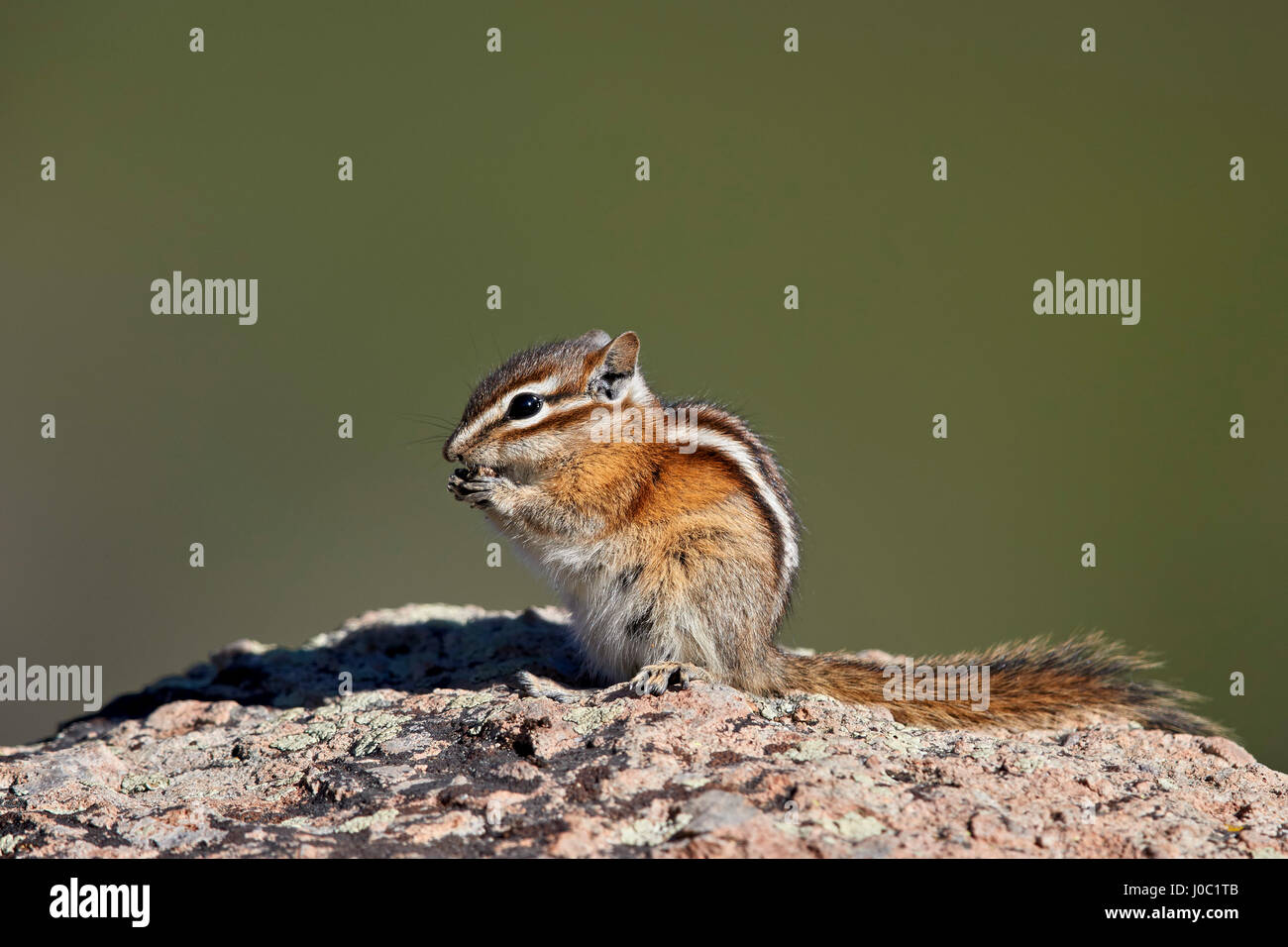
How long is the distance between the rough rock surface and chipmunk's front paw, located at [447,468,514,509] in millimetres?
811

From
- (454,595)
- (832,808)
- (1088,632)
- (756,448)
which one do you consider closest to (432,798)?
(832,808)

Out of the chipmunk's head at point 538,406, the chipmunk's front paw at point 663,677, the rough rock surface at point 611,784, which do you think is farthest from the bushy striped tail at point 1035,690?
the chipmunk's head at point 538,406

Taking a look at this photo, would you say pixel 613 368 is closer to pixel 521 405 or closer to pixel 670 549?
pixel 521 405

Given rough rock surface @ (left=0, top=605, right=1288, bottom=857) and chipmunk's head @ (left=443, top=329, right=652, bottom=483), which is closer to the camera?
rough rock surface @ (left=0, top=605, right=1288, bottom=857)

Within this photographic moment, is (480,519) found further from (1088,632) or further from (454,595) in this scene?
(454,595)

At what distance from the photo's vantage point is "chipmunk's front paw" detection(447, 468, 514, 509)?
5730mm

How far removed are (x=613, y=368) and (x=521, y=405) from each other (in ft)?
1.72

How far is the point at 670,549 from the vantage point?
17.7 ft

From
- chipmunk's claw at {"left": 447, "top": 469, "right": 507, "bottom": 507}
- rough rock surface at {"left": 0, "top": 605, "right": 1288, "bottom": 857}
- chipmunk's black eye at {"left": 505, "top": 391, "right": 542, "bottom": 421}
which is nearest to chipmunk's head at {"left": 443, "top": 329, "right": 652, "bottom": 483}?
chipmunk's black eye at {"left": 505, "top": 391, "right": 542, "bottom": 421}

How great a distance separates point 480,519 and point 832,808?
112 inches

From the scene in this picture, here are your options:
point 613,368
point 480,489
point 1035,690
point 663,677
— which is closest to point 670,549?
point 663,677

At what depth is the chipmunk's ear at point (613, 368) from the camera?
19.7ft

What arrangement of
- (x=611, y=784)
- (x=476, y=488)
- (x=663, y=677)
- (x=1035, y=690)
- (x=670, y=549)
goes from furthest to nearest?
(x=476, y=488) → (x=1035, y=690) → (x=670, y=549) → (x=663, y=677) → (x=611, y=784)

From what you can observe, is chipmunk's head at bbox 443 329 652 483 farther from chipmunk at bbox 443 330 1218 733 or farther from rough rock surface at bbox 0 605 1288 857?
rough rock surface at bbox 0 605 1288 857
